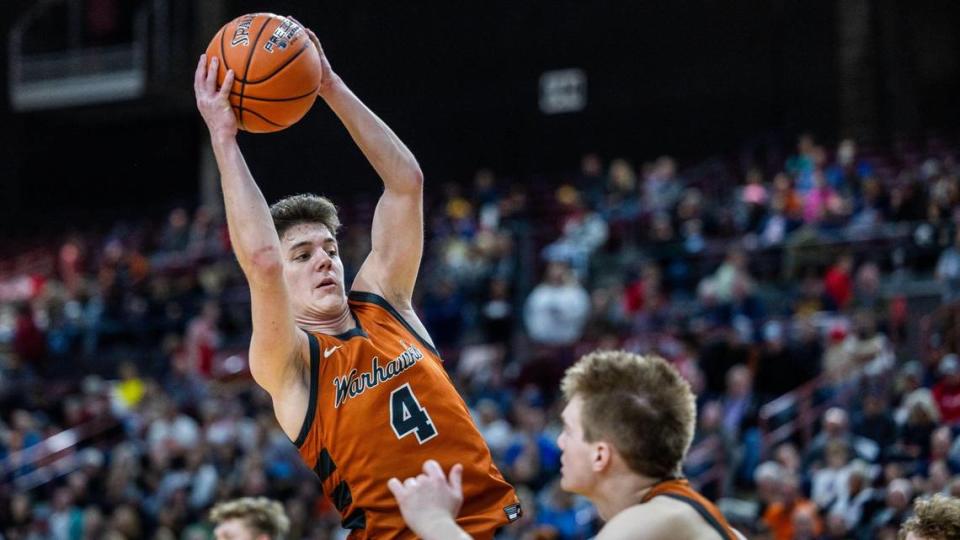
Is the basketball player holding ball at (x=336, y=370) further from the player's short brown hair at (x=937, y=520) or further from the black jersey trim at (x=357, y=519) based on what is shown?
the player's short brown hair at (x=937, y=520)

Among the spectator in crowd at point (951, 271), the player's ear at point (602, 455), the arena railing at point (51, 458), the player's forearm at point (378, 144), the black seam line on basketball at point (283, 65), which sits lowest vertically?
the arena railing at point (51, 458)

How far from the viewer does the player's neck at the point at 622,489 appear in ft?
11.5

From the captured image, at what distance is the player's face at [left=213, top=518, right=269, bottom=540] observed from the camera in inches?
234

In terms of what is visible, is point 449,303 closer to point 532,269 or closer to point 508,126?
point 532,269

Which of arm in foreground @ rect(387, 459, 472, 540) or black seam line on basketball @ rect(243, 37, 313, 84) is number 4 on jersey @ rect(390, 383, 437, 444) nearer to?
arm in foreground @ rect(387, 459, 472, 540)

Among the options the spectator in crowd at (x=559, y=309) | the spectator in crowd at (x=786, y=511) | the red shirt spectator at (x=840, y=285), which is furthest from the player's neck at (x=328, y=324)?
the spectator in crowd at (x=559, y=309)

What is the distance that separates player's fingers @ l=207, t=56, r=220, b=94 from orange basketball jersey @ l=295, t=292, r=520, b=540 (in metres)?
0.88

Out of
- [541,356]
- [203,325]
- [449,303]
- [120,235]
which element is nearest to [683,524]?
[541,356]

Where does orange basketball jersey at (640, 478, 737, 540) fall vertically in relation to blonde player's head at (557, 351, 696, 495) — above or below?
below

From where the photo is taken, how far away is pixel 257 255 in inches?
169

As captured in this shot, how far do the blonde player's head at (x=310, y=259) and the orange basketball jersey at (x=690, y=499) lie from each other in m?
1.66

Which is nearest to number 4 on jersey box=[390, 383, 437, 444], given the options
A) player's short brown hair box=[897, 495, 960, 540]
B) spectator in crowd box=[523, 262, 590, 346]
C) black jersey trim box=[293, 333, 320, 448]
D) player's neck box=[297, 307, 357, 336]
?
black jersey trim box=[293, 333, 320, 448]

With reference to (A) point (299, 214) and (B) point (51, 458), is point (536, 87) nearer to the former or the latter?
(B) point (51, 458)

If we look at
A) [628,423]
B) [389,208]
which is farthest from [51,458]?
[628,423]
